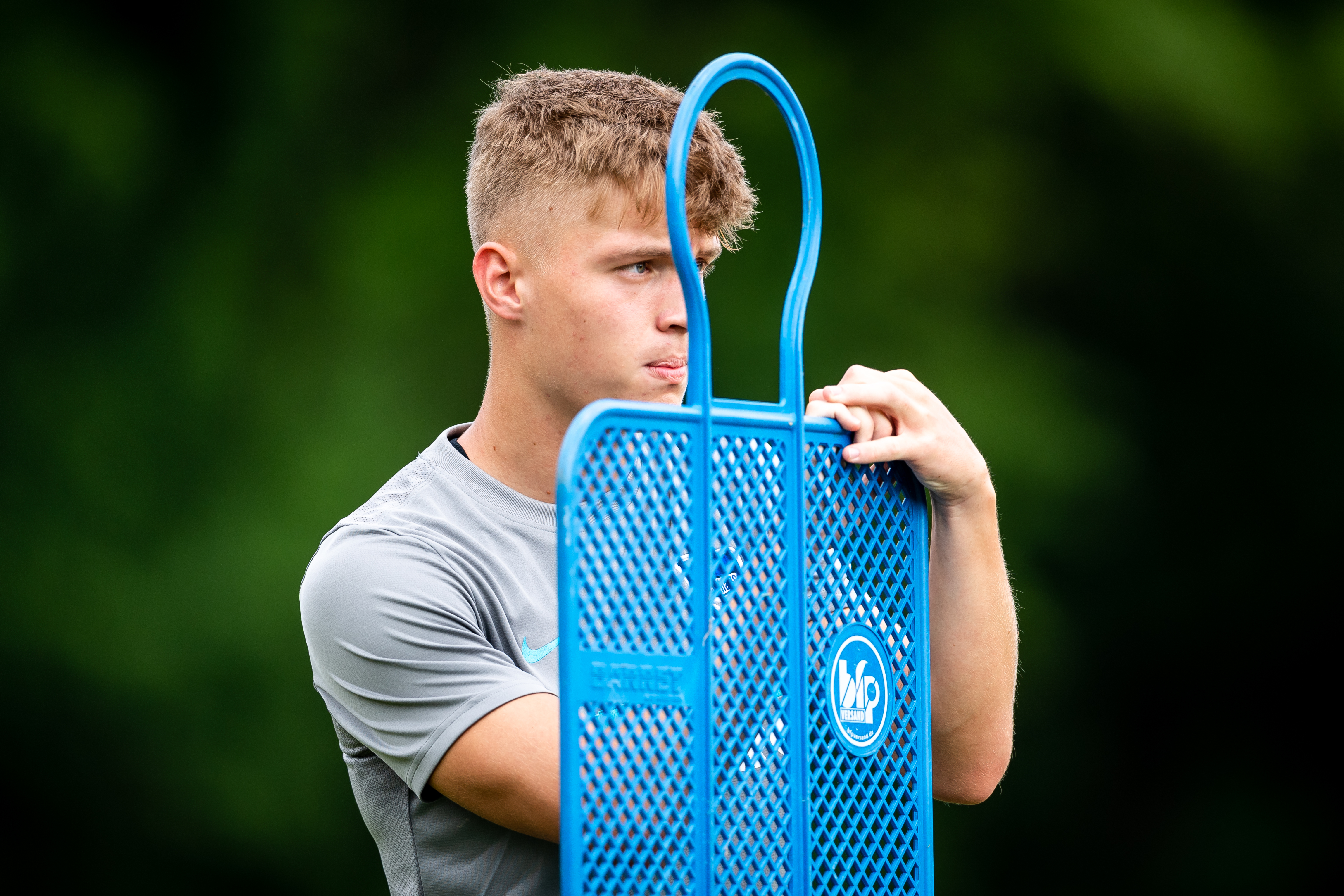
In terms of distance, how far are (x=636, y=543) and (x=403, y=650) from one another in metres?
0.38

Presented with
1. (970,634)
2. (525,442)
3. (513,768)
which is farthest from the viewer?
(525,442)

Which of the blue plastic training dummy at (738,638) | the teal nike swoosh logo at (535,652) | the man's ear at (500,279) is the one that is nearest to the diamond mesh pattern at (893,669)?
the blue plastic training dummy at (738,638)

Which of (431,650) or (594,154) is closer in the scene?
(431,650)

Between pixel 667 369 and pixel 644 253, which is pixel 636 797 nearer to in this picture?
pixel 667 369

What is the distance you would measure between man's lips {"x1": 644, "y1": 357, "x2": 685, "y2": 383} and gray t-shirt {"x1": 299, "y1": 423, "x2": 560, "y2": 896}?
0.82 feet

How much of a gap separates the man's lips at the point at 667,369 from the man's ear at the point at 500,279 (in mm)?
215

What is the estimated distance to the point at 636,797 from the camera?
1271mm

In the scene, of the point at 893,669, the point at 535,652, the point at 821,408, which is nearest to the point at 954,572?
the point at 893,669

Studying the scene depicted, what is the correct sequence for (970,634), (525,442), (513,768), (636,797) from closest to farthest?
(636,797) → (513,768) → (970,634) → (525,442)

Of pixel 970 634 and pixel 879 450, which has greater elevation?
pixel 879 450

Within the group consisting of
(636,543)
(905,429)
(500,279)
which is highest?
(500,279)

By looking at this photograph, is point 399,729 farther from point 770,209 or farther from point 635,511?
point 770,209

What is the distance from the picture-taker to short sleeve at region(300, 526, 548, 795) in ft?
4.91

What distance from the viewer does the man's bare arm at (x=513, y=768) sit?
142 centimetres
